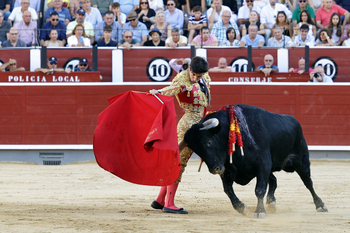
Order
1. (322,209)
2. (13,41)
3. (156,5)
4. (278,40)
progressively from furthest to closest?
1. (156,5)
2. (278,40)
3. (13,41)
4. (322,209)

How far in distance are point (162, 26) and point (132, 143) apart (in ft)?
17.0

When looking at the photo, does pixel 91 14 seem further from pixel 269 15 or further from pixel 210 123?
pixel 210 123

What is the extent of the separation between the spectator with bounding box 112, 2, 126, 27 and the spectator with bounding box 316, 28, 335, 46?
3372 millimetres

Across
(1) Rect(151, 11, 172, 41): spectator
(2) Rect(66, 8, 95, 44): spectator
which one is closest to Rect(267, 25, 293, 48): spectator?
(1) Rect(151, 11, 172, 41): spectator

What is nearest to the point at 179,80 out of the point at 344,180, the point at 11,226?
the point at 11,226

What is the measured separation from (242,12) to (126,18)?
2.07 meters

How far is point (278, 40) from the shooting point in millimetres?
9031

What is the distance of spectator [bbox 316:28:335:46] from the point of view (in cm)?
911

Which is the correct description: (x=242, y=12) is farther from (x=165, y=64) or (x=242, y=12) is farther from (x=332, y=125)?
(x=332, y=125)

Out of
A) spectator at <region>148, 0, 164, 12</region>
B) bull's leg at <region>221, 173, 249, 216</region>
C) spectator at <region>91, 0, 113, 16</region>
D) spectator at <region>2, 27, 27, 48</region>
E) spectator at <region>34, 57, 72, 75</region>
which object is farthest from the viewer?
spectator at <region>91, 0, 113, 16</region>

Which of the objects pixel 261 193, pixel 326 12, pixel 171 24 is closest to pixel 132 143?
pixel 261 193

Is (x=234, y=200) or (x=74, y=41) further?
(x=74, y=41)

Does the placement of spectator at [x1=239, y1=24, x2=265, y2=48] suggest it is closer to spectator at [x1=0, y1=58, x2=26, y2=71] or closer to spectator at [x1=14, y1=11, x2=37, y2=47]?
spectator at [x1=14, y1=11, x2=37, y2=47]

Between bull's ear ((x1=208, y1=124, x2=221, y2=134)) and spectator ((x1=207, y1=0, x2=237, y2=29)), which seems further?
spectator ((x1=207, y1=0, x2=237, y2=29))
